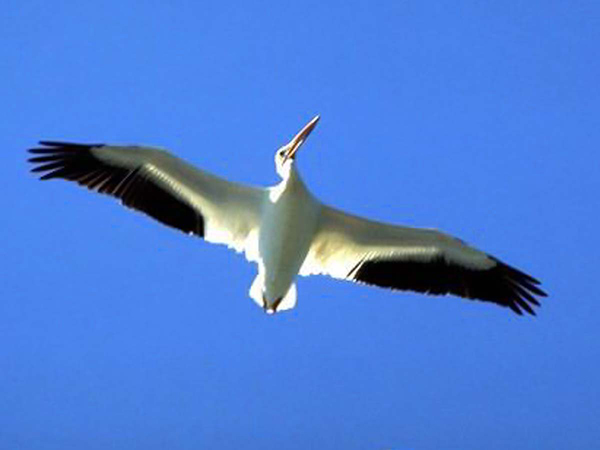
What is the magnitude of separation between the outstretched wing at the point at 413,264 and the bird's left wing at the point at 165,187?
79 cm

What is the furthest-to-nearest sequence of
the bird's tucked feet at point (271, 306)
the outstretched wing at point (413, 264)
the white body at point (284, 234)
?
the outstretched wing at point (413, 264), the bird's tucked feet at point (271, 306), the white body at point (284, 234)

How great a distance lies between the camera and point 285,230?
43.5 feet

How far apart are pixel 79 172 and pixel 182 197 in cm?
106

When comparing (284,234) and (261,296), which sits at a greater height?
(284,234)

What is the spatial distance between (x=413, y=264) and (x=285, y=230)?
1630 mm

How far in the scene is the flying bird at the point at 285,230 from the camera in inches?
526

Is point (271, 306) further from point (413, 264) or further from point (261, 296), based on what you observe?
point (413, 264)

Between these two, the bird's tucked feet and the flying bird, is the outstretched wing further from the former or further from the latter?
the bird's tucked feet

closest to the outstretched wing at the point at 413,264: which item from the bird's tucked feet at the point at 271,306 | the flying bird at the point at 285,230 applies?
the flying bird at the point at 285,230

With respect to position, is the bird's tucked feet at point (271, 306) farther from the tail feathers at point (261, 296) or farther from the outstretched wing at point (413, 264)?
the outstretched wing at point (413, 264)

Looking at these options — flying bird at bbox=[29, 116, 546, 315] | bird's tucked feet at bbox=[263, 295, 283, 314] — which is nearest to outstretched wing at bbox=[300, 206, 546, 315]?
flying bird at bbox=[29, 116, 546, 315]

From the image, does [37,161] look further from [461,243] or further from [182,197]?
[461,243]

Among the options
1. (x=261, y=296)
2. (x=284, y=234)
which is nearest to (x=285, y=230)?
(x=284, y=234)

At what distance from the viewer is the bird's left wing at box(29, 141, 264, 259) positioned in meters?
13.4
